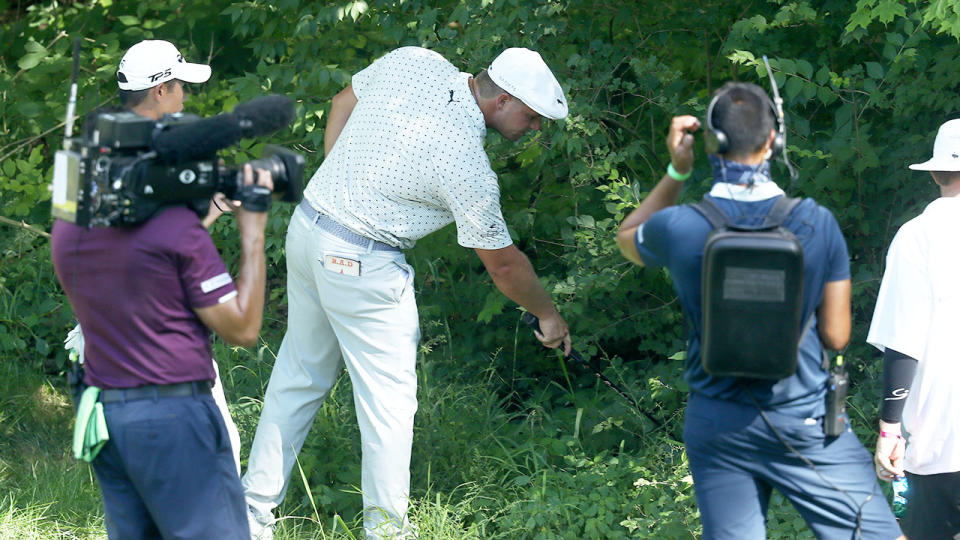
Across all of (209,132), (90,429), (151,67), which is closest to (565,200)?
(151,67)

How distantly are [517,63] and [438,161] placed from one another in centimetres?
50

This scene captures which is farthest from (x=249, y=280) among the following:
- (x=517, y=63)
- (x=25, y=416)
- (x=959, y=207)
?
(x=25, y=416)

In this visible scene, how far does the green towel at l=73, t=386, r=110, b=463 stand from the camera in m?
2.83

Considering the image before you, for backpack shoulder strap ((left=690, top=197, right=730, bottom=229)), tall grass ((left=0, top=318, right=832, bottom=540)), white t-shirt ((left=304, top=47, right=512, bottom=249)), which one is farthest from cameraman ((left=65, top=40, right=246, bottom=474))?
backpack shoulder strap ((left=690, top=197, right=730, bottom=229))

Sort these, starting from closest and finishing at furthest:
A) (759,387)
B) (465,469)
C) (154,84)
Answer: (759,387)
(154,84)
(465,469)

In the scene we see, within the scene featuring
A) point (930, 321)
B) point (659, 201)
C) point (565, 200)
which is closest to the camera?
point (659, 201)

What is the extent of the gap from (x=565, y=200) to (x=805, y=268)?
3048mm

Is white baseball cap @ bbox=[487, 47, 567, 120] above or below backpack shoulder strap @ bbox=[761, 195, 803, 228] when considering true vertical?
below

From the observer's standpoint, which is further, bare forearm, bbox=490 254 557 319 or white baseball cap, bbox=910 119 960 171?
bare forearm, bbox=490 254 557 319

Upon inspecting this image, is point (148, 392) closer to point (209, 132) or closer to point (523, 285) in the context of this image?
point (209, 132)

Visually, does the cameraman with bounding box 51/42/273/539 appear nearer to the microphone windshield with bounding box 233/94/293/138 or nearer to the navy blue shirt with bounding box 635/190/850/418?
the microphone windshield with bounding box 233/94/293/138

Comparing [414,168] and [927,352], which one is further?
[414,168]

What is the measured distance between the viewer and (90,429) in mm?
2834

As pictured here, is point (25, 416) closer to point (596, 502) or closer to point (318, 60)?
point (318, 60)
